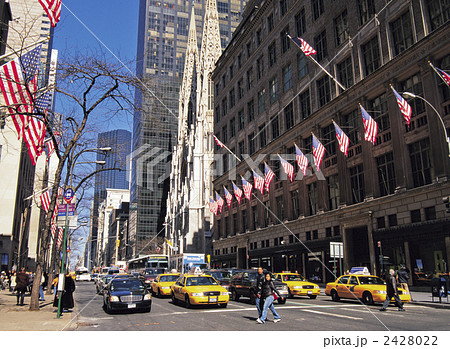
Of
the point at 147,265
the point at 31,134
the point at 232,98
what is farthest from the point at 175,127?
the point at 31,134

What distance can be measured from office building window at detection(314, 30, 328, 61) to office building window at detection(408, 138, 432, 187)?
1568cm

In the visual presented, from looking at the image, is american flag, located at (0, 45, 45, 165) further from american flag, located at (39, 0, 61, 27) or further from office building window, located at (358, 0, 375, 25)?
office building window, located at (358, 0, 375, 25)

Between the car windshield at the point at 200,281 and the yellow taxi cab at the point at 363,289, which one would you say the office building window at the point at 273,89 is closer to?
the yellow taxi cab at the point at 363,289

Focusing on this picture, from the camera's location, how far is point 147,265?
54719 mm

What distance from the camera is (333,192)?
36.5m

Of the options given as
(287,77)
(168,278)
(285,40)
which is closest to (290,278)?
(168,278)

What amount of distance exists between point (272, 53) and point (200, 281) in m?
39.0

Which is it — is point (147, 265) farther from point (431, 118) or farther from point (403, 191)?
point (431, 118)

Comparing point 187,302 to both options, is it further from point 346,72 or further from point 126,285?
point 346,72

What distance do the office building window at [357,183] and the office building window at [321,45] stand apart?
13.0 metres

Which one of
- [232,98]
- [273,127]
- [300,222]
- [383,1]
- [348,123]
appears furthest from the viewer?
[232,98]

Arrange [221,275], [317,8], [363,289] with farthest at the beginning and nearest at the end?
[317,8] → [221,275] → [363,289]

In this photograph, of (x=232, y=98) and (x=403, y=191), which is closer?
(x=403, y=191)

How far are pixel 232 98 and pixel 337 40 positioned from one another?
92.0ft
